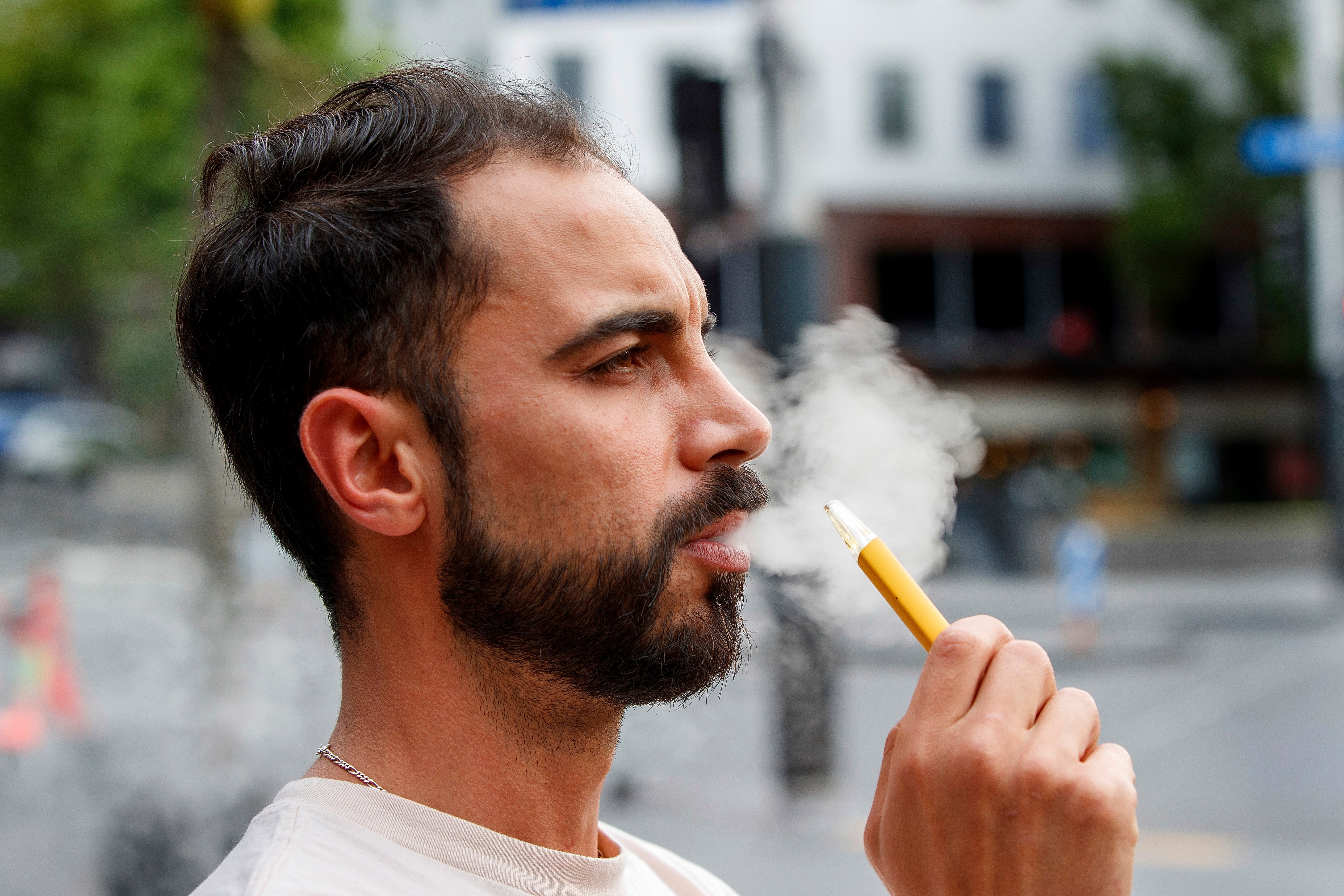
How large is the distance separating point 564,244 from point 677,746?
18.7ft

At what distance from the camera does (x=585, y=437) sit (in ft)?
3.99

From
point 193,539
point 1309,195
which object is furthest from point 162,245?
point 1309,195

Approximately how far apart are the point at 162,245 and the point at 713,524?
1857 cm

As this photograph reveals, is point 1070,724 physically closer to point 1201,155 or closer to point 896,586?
point 896,586

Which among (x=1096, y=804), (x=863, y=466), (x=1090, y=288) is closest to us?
(x=1096, y=804)

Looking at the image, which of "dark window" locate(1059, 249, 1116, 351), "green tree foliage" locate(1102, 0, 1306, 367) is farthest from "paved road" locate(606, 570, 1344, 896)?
"dark window" locate(1059, 249, 1116, 351)

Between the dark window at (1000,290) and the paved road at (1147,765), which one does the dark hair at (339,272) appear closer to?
the paved road at (1147,765)

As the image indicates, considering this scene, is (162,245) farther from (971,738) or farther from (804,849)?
(971,738)

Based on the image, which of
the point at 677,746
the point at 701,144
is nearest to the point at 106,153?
the point at 701,144

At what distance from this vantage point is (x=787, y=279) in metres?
6.28

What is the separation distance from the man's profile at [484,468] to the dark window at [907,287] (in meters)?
25.8

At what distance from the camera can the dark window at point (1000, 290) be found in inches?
1081

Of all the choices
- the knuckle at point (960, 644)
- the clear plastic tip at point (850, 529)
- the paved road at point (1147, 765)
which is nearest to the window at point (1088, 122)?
the paved road at point (1147, 765)

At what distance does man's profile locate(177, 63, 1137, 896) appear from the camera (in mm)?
1202
